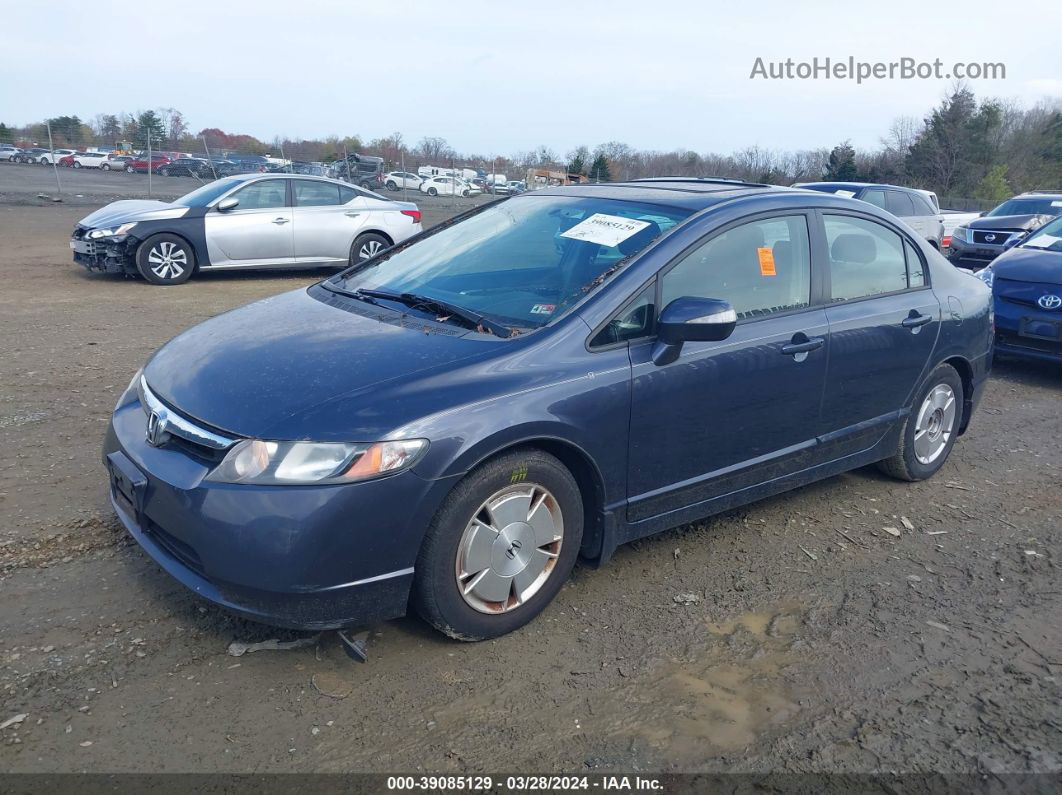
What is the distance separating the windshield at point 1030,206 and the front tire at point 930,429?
1316 centimetres

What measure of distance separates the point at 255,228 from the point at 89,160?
1282 inches

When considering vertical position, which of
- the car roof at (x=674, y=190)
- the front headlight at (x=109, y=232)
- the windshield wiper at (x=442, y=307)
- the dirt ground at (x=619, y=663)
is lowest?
the dirt ground at (x=619, y=663)

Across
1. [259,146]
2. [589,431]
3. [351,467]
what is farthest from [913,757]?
[259,146]

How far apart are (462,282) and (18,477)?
255 centimetres

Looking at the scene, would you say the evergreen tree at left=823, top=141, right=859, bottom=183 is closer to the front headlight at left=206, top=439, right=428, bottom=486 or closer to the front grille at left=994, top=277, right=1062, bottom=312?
the front grille at left=994, top=277, right=1062, bottom=312

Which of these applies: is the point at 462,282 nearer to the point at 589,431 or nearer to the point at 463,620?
the point at 589,431

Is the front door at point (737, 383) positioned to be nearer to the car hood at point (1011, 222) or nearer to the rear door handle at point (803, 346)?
the rear door handle at point (803, 346)

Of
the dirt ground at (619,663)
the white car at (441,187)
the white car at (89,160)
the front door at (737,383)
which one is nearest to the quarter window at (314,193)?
the dirt ground at (619,663)

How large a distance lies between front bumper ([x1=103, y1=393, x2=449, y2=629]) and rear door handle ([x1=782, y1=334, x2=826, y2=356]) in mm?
1881

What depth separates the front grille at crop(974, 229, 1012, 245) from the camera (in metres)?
14.9

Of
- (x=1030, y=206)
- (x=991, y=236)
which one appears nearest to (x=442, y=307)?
(x=991, y=236)

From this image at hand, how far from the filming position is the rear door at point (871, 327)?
4.29 metres

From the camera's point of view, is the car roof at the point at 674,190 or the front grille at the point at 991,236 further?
the front grille at the point at 991,236

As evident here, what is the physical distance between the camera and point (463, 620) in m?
3.14
